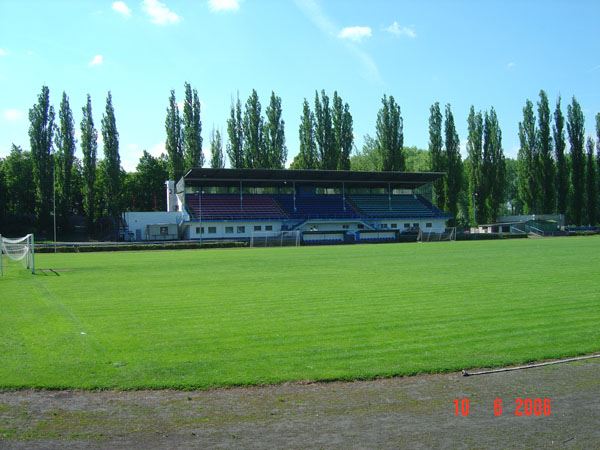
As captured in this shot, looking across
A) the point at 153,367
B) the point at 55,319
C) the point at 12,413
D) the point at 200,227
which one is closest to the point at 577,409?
the point at 153,367

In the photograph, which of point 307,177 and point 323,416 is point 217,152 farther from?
point 323,416

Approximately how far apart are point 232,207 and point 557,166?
54295 millimetres

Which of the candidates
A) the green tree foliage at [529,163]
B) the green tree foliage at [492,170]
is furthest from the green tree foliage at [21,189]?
the green tree foliage at [529,163]

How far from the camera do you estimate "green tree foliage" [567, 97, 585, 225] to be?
281 ft

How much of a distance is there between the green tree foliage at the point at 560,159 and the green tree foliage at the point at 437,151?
1834 cm

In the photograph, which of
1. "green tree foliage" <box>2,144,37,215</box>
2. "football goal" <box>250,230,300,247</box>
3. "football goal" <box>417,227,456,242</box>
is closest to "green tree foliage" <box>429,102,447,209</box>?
"football goal" <box>417,227,456,242</box>

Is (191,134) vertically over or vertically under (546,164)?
over

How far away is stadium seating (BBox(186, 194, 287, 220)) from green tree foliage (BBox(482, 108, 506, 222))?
36975 mm

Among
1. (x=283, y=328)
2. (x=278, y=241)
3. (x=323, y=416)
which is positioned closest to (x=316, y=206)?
(x=278, y=241)

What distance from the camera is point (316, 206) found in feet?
250

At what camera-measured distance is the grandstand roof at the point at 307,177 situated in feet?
224
